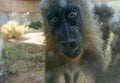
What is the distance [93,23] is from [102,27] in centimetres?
16

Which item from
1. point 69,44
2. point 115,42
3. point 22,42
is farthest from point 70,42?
point 22,42

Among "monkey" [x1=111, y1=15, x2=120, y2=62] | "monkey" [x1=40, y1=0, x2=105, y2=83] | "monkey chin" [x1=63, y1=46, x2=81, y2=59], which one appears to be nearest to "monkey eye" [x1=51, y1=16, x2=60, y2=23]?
"monkey" [x1=40, y1=0, x2=105, y2=83]

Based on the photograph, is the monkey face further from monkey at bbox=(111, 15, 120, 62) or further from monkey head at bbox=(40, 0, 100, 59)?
monkey at bbox=(111, 15, 120, 62)

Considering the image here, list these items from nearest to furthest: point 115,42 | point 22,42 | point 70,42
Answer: point 70,42, point 115,42, point 22,42

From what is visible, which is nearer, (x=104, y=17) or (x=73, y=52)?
(x=73, y=52)

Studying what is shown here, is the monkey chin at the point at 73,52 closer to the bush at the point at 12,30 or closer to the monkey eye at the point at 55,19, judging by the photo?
the monkey eye at the point at 55,19

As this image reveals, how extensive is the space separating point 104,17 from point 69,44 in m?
0.38

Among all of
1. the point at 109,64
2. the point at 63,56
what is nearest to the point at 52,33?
the point at 63,56

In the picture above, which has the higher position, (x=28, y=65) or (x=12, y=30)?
(x=12, y=30)

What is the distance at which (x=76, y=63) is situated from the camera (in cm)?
124

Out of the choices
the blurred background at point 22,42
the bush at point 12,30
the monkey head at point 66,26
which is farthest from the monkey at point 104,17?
the bush at point 12,30

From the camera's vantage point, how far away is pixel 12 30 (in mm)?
1370

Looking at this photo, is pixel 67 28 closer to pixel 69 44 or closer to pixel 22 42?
pixel 69 44

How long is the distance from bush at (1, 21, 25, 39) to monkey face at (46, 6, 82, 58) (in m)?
0.19
